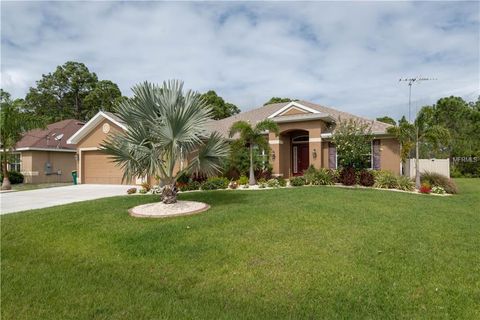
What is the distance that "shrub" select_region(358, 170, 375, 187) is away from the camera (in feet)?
56.9

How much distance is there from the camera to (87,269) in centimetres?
595

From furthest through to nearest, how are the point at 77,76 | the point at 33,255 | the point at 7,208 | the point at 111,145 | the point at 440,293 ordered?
the point at 77,76 → the point at 7,208 → the point at 111,145 → the point at 33,255 → the point at 440,293

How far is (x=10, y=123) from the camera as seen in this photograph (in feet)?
74.0

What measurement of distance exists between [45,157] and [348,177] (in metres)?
24.2

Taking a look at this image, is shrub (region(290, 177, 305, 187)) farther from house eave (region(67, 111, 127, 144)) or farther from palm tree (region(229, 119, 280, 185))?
house eave (region(67, 111, 127, 144))

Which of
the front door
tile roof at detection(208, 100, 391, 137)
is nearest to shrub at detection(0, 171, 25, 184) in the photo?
tile roof at detection(208, 100, 391, 137)

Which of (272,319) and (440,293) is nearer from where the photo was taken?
(272,319)

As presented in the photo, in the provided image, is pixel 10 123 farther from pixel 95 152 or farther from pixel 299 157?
pixel 299 157

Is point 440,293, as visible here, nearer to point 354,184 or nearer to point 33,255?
point 33,255

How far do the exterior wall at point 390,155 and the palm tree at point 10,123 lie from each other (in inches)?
920

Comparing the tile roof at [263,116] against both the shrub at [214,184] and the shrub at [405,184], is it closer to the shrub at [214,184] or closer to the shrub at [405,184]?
the shrub at [214,184]

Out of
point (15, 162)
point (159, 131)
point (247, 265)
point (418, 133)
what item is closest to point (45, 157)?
point (15, 162)

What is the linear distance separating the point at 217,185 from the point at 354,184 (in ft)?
23.7

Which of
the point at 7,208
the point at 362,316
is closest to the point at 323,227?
the point at 362,316
